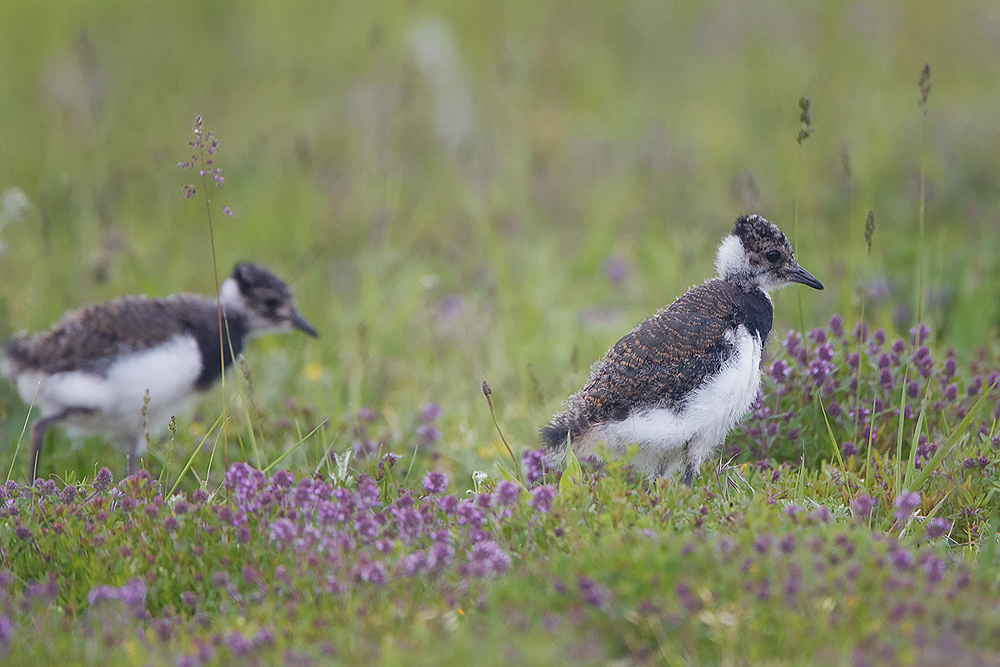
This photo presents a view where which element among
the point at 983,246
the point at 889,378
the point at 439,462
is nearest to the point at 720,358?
the point at 889,378

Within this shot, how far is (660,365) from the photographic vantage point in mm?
A: 4566

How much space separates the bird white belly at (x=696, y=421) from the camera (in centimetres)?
445

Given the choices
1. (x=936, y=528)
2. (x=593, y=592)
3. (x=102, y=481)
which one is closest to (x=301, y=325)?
(x=102, y=481)

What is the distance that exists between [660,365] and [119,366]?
2.89m

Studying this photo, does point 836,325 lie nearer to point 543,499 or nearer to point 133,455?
point 543,499

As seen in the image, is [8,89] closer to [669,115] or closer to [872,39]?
[669,115]

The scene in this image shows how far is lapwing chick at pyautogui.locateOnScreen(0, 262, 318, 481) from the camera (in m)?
5.67

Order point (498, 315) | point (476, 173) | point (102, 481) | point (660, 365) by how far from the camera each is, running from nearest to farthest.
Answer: point (102, 481)
point (660, 365)
point (498, 315)
point (476, 173)

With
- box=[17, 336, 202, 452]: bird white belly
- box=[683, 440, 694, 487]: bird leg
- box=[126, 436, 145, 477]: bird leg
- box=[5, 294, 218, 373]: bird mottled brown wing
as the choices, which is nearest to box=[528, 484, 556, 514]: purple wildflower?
box=[683, 440, 694, 487]: bird leg

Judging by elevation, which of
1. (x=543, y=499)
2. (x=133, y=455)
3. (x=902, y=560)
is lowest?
(x=133, y=455)

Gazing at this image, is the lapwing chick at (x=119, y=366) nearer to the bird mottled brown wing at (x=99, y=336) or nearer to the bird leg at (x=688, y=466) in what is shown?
the bird mottled brown wing at (x=99, y=336)

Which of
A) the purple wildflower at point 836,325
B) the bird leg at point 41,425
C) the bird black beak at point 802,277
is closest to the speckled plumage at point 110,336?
the bird leg at point 41,425

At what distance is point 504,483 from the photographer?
3.77 meters

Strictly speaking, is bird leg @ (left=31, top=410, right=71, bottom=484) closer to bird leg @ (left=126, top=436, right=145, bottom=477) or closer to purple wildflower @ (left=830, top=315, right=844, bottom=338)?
bird leg @ (left=126, top=436, right=145, bottom=477)
